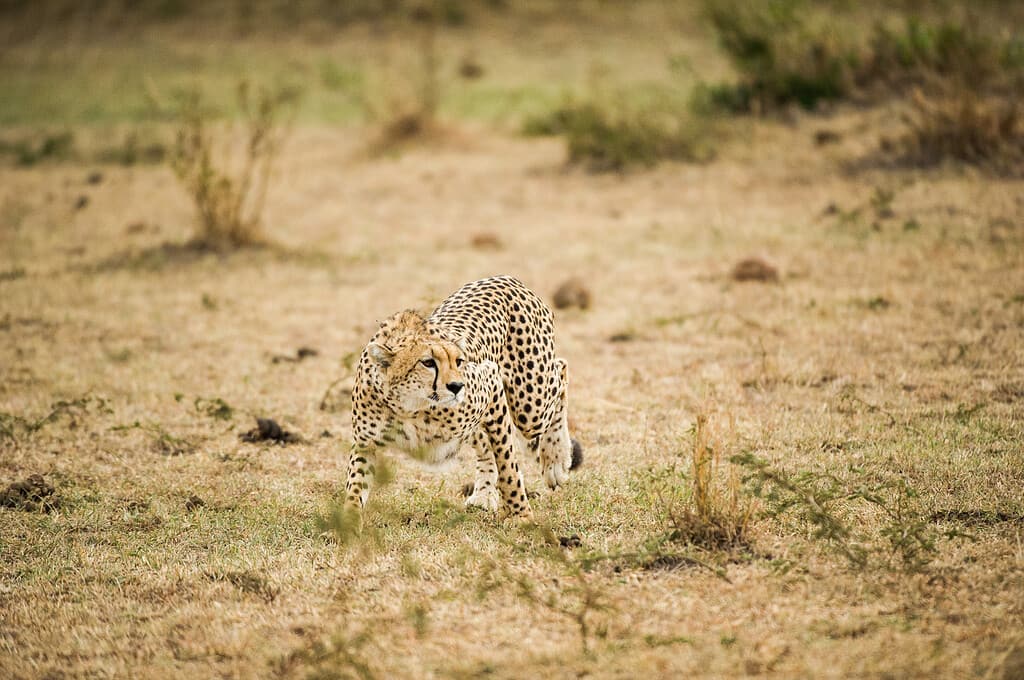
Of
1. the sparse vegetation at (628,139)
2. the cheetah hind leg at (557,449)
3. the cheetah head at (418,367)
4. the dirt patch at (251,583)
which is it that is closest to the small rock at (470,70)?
the sparse vegetation at (628,139)

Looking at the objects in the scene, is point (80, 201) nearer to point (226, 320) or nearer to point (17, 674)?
point (226, 320)

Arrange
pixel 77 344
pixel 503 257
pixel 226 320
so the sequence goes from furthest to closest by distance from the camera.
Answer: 1. pixel 503 257
2. pixel 226 320
3. pixel 77 344

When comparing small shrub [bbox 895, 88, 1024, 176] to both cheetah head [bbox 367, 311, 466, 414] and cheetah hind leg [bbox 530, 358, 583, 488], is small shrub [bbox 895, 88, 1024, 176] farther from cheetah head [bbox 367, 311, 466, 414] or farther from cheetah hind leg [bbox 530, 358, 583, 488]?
cheetah head [bbox 367, 311, 466, 414]

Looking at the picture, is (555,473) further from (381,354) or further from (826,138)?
(826,138)

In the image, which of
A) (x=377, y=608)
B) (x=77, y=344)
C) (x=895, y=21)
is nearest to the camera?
(x=377, y=608)

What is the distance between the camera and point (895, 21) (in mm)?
18609

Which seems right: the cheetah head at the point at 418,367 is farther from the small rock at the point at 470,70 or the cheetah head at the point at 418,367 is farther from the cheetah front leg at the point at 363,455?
the small rock at the point at 470,70

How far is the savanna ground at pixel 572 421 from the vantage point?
3848 mm

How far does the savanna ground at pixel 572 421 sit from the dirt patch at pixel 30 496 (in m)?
0.02

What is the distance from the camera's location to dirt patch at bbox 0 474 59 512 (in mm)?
5215

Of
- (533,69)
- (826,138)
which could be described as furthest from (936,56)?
(533,69)

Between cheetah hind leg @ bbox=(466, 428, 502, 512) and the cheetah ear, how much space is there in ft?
2.36

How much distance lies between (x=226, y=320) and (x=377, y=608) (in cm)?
485

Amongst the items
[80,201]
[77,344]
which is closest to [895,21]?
[80,201]
